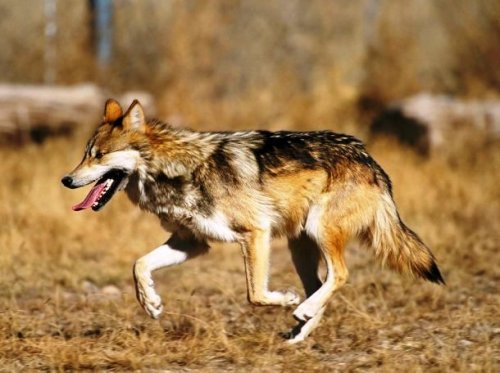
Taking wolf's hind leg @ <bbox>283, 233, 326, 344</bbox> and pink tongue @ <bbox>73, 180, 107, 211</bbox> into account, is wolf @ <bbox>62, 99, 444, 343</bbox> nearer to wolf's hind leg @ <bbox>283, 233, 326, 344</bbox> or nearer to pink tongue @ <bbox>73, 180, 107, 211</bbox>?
pink tongue @ <bbox>73, 180, 107, 211</bbox>

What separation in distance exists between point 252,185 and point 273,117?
26.4 ft

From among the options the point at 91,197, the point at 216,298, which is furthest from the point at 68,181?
the point at 216,298

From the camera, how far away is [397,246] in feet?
16.7

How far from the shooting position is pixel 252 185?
504cm

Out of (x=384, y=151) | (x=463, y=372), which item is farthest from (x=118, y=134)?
(x=384, y=151)

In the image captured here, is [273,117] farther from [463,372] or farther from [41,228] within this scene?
[463,372]

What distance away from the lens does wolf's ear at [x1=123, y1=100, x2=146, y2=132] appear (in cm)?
505

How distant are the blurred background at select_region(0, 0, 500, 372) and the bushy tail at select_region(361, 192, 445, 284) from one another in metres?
0.42

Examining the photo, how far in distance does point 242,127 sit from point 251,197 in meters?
7.68

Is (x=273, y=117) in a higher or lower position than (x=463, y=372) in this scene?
higher

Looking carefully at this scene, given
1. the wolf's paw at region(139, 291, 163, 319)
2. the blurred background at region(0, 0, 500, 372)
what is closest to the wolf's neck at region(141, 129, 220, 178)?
the wolf's paw at region(139, 291, 163, 319)

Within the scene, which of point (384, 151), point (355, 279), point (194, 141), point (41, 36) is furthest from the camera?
point (41, 36)

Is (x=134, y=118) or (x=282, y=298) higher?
(x=134, y=118)

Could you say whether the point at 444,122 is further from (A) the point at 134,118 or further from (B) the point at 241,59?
(A) the point at 134,118
